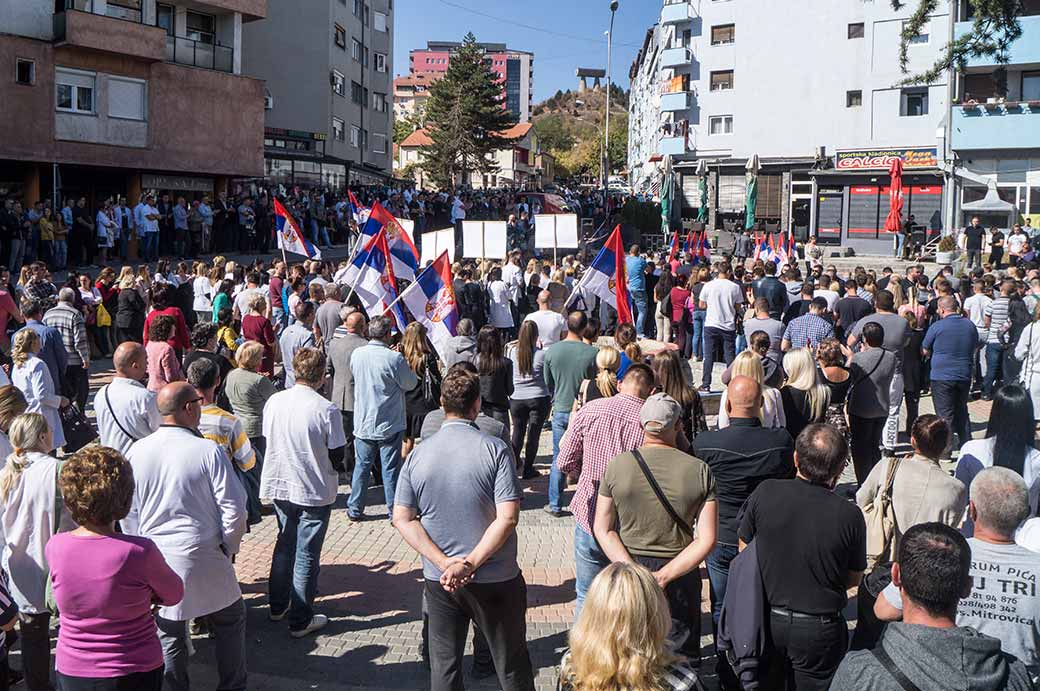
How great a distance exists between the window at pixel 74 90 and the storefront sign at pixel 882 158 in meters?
31.0

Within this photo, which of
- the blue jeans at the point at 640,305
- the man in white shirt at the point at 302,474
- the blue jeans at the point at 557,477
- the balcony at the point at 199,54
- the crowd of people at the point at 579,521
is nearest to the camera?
the crowd of people at the point at 579,521

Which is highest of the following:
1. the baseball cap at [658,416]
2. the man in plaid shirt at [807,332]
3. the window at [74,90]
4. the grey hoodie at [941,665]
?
the window at [74,90]

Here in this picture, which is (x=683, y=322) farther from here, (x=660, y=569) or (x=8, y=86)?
(x=8, y=86)

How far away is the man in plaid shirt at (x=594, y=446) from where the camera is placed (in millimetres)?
5770

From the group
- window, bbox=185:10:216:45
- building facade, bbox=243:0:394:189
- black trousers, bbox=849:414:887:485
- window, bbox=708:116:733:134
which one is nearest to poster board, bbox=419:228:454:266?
black trousers, bbox=849:414:887:485

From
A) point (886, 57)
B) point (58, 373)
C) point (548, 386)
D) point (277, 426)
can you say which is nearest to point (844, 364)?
point (548, 386)

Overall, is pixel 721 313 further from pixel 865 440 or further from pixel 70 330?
pixel 70 330

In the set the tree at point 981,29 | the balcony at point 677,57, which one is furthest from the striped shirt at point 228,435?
the balcony at point 677,57

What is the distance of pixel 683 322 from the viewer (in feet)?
56.2

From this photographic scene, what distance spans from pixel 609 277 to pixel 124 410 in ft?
21.8

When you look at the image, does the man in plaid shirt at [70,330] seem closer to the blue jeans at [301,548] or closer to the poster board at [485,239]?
the blue jeans at [301,548]

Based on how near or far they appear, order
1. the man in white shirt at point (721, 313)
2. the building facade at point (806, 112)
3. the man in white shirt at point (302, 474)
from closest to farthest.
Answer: the man in white shirt at point (302, 474)
the man in white shirt at point (721, 313)
the building facade at point (806, 112)

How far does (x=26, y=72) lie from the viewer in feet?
85.8

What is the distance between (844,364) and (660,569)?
4882 mm
